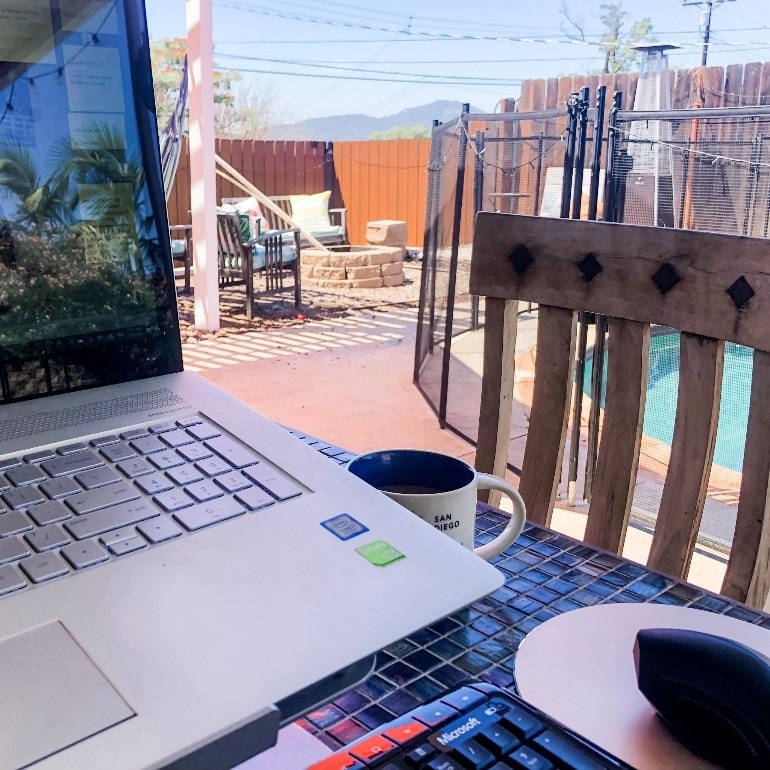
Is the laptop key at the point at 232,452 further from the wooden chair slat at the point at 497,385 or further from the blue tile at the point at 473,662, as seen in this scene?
the wooden chair slat at the point at 497,385

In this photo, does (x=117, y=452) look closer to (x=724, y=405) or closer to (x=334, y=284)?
(x=724, y=405)

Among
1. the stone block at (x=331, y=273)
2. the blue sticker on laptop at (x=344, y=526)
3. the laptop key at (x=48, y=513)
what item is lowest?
the stone block at (x=331, y=273)

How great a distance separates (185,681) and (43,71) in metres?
0.42

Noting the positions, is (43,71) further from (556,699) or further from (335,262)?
(335,262)

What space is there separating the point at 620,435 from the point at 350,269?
6.10 meters

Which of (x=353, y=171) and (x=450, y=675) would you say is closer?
(x=450, y=675)

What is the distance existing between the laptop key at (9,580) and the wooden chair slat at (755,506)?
2.25 ft

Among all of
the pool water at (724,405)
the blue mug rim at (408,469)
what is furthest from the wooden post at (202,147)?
the blue mug rim at (408,469)

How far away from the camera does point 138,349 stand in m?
0.59

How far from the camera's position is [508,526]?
21.7 inches

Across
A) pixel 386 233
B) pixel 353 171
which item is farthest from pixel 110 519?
pixel 353 171

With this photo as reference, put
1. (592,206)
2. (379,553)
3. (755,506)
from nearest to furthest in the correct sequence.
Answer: (379,553) → (755,506) → (592,206)

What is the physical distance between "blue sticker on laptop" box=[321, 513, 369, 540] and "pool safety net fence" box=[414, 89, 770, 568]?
67.6 inches

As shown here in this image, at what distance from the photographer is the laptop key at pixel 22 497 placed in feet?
1.34
